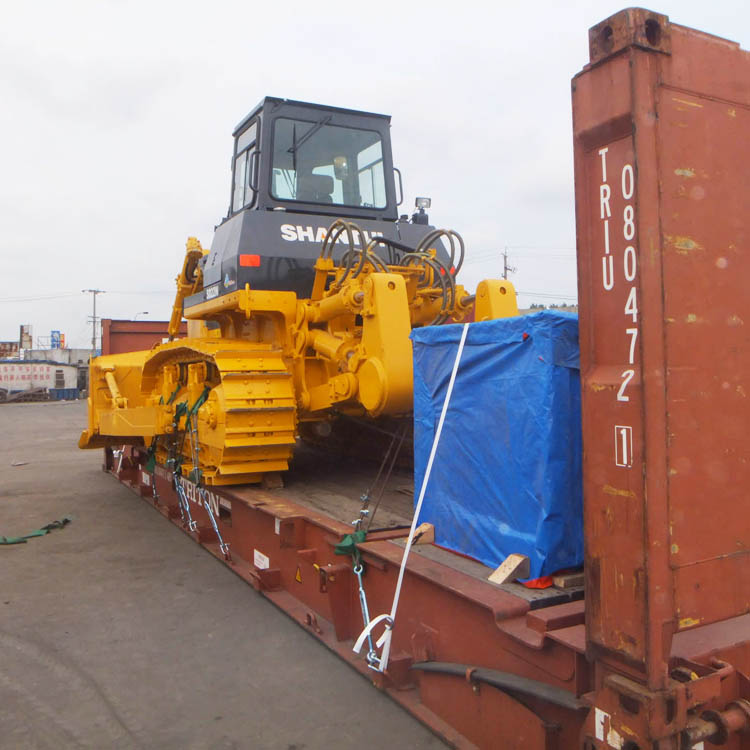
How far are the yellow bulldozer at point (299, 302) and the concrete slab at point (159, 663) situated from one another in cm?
102

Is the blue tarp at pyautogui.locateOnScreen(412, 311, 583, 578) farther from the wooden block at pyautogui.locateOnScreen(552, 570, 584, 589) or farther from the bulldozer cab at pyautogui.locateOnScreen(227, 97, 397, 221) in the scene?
the bulldozer cab at pyautogui.locateOnScreen(227, 97, 397, 221)

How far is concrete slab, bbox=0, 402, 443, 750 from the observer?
11.6 ft

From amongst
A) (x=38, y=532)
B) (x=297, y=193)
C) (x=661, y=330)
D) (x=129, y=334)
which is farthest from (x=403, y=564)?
(x=129, y=334)

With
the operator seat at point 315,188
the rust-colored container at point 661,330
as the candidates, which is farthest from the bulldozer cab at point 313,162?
the rust-colored container at point 661,330

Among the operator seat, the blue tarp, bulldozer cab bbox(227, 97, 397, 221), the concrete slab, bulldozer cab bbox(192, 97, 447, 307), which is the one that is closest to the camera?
the blue tarp

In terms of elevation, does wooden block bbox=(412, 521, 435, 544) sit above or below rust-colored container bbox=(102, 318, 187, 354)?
below

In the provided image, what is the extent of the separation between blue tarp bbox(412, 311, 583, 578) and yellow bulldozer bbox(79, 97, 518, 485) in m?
1.09

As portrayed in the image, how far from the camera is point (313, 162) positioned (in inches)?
275

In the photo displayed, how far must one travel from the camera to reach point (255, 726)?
361cm

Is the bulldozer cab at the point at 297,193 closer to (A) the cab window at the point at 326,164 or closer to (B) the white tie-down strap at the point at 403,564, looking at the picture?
(A) the cab window at the point at 326,164

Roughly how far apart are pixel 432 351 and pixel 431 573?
1.19m

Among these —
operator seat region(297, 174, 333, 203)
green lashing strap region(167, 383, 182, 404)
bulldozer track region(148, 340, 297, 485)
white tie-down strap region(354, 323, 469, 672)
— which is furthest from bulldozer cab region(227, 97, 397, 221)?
white tie-down strap region(354, 323, 469, 672)

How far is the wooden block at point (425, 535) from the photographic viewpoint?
4105 millimetres

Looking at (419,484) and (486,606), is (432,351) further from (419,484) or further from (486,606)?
(486,606)
